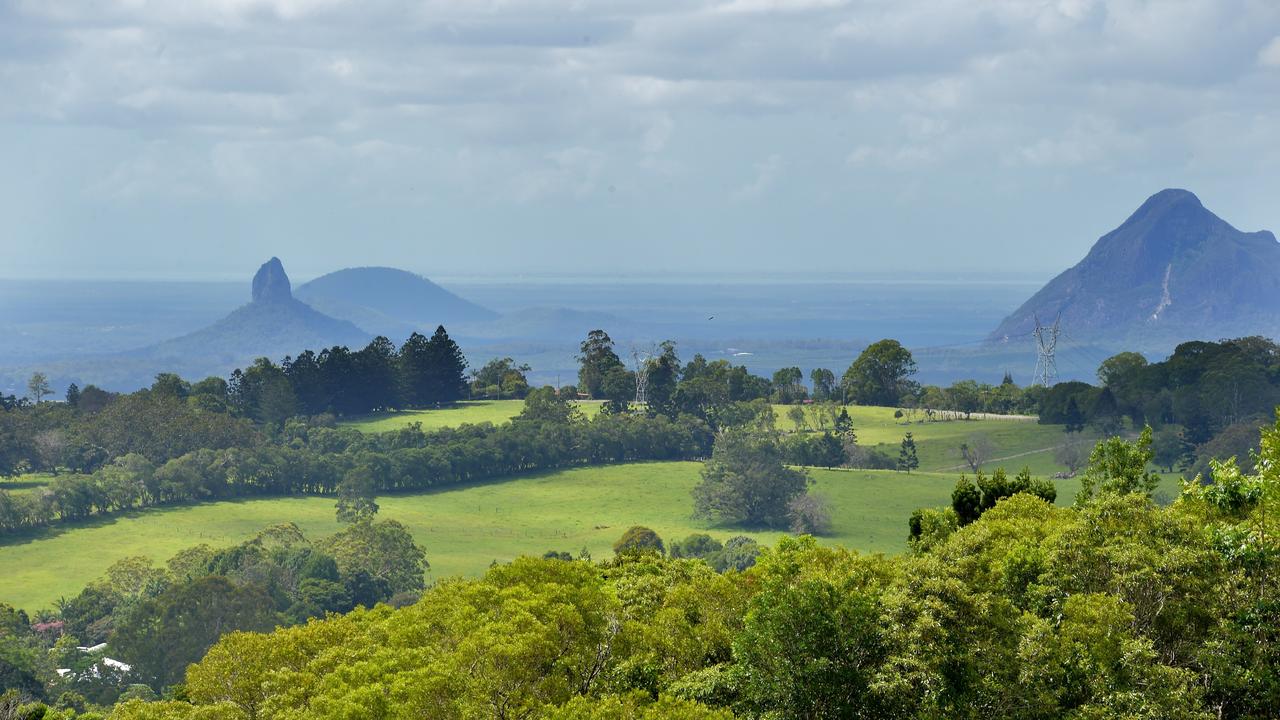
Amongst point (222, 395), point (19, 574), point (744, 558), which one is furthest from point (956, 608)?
point (222, 395)

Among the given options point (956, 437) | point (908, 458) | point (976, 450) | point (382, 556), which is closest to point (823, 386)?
point (956, 437)

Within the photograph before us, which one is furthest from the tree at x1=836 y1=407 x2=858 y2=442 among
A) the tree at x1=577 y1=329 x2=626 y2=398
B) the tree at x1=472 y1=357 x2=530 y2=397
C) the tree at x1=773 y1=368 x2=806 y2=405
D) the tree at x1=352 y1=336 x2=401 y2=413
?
the tree at x1=352 y1=336 x2=401 y2=413

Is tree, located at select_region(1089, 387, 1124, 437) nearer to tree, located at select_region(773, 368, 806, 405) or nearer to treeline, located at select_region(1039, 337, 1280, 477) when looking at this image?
treeline, located at select_region(1039, 337, 1280, 477)

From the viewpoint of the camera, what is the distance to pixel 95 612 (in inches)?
2520

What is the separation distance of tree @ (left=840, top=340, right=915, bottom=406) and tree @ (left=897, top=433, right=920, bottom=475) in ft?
73.5

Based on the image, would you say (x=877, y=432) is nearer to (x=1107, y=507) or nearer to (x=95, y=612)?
(x=95, y=612)

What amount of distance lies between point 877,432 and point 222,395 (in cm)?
5726

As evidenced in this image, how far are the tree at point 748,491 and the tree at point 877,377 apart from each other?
3033 centimetres

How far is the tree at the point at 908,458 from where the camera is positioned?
98938 mm

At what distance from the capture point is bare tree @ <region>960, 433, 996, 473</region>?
97400 mm

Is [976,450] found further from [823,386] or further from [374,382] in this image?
[374,382]

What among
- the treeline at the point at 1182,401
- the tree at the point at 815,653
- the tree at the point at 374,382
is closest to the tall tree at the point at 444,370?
the tree at the point at 374,382

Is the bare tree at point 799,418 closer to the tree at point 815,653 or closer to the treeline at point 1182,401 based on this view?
the treeline at point 1182,401

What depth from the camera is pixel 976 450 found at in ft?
327
